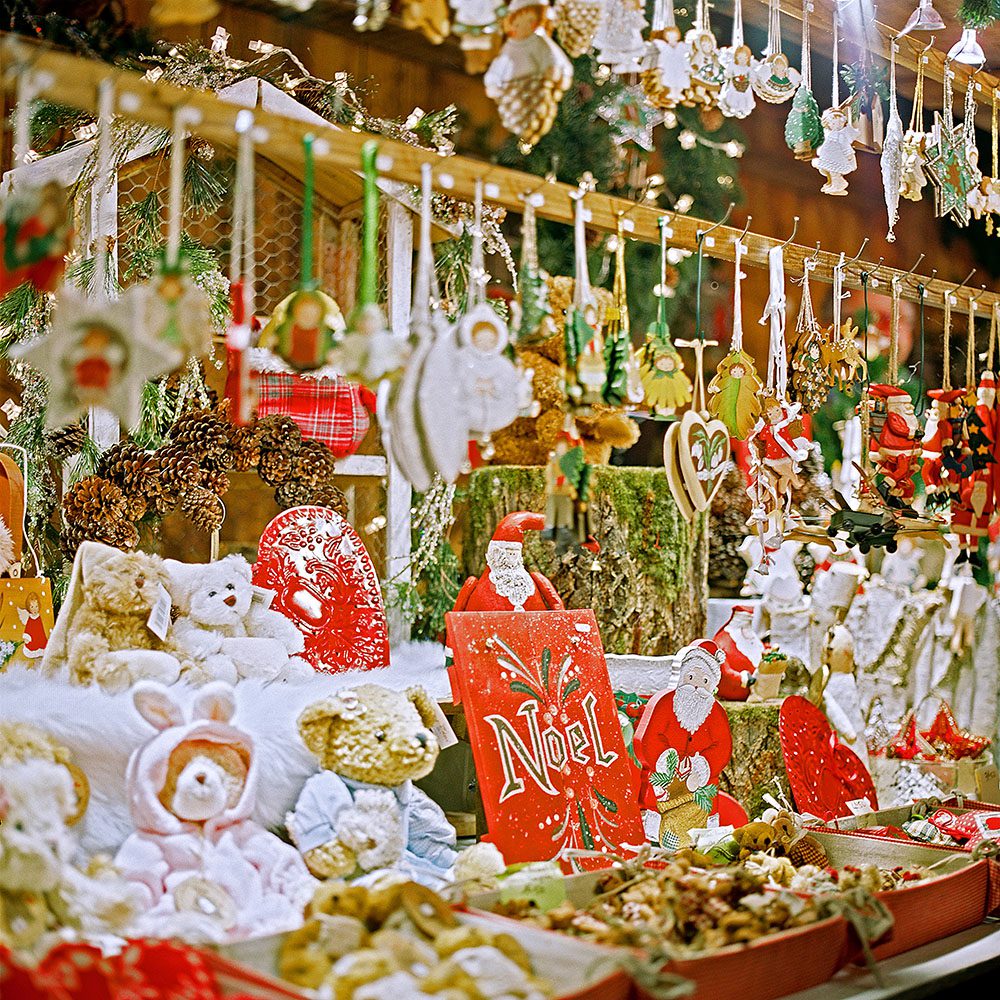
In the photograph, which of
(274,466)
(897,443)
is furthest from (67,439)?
(897,443)

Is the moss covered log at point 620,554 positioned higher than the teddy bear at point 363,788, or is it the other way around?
the moss covered log at point 620,554

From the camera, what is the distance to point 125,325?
3.80 ft

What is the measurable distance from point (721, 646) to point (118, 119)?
1.69 meters

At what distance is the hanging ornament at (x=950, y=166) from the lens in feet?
8.10

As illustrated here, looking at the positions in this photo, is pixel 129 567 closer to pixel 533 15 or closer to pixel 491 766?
pixel 491 766

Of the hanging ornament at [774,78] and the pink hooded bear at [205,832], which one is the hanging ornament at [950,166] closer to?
the hanging ornament at [774,78]

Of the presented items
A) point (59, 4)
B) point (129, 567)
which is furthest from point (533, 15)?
point (129, 567)

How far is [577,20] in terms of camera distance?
5.03 ft

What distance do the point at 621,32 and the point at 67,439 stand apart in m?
1.18

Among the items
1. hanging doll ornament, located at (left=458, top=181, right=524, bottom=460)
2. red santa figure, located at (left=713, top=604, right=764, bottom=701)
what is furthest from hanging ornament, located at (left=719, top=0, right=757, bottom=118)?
red santa figure, located at (left=713, top=604, right=764, bottom=701)

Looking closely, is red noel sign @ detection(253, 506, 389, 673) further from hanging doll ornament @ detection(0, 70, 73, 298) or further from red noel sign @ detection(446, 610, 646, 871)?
hanging doll ornament @ detection(0, 70, 73, 298)

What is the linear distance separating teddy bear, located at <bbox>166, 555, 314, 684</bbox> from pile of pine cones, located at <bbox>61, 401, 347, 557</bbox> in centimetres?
20

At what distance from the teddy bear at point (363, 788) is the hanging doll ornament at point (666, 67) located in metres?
0.94

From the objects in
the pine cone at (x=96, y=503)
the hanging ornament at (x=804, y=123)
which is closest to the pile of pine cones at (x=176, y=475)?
the pine cone at (x=96, y=503)
